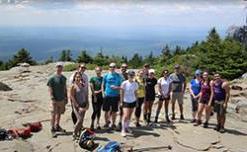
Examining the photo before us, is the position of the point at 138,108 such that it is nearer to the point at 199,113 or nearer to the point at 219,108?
the point at 199,113

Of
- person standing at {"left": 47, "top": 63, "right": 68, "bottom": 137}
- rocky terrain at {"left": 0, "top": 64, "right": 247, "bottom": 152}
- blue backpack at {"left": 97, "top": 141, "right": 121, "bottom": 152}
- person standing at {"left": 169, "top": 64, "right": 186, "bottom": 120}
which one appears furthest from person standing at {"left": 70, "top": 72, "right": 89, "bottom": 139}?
person standing at {"left": 169, "top": 64, "right": 186, "bottom": 120}

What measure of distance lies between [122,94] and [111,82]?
1.49 feet

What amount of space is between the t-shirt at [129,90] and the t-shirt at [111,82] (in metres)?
0.29

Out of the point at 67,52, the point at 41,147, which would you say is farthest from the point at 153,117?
the point at 67,52

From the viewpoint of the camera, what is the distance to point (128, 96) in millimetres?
13719

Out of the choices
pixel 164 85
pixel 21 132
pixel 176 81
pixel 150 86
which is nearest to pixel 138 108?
Answer: pixel 150 86

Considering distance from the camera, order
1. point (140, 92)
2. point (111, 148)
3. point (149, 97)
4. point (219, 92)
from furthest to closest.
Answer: point (149, 97) → point (140, 92) → point (219, 92) → point (111, 148)

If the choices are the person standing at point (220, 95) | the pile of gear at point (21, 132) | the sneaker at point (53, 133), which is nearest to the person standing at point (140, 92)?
the person standing at point (220, 95)

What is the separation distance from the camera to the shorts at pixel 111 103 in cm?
1396

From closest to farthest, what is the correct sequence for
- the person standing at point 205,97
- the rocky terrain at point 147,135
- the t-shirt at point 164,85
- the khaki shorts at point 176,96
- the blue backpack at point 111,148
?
the blue backpack at point 111,148, the rocky terrain at point 147,135, the person standing at point 205,97, the t-shirt at point 164,85, the khaki shorts at point 176,96

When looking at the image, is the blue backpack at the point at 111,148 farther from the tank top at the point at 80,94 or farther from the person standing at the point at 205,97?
the person standing at the point at 205,97

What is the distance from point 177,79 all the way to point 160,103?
0.89 m

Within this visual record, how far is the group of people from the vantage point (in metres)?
13.4

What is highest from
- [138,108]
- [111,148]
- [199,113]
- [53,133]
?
[138,108]
